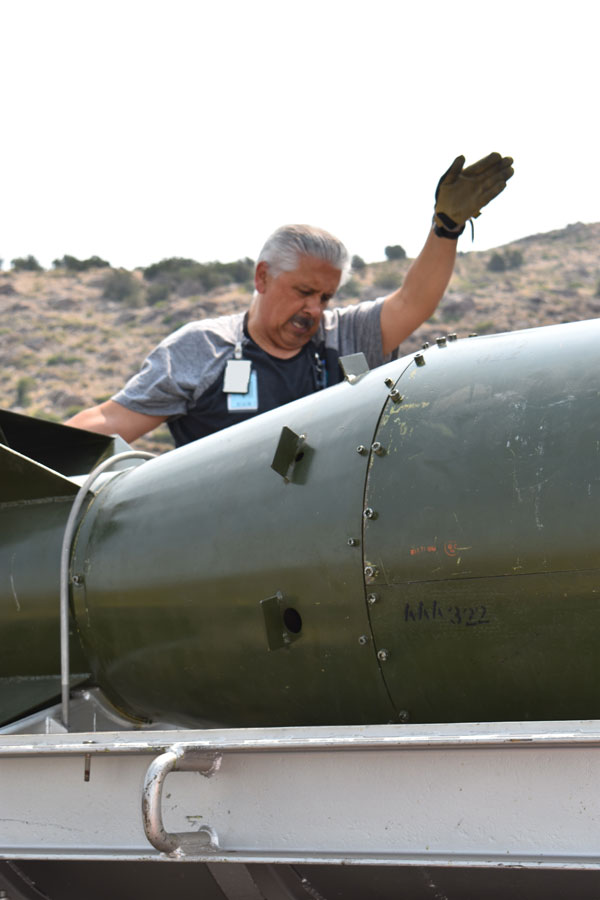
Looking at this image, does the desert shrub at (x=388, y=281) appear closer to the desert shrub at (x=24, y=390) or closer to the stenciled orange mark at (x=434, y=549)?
the desert shrub at (x=24, y=390)

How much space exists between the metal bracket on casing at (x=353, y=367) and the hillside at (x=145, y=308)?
2284 centimetres

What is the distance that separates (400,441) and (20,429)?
1.55m

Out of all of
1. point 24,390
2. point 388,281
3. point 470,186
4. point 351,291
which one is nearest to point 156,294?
point 351,291

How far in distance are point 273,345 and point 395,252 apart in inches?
1452

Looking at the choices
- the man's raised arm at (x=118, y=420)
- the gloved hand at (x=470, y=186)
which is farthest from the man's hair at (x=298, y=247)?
the man's raised arm at (x=118, y=420)

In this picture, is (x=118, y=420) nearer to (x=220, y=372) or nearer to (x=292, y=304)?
(x=220, y=372)

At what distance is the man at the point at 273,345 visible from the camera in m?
3.72

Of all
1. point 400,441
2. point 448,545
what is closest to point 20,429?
point 400,441

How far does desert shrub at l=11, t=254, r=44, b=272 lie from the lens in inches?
1594

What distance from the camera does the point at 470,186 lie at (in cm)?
338

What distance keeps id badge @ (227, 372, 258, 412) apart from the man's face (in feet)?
0.67

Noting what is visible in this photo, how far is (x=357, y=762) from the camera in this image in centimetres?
188

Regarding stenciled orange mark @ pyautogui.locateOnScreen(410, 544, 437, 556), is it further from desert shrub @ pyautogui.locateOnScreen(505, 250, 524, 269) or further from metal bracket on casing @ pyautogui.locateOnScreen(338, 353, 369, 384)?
desert shrub @ pyautogui.locateOnScreen(505, 250, 524, 269)

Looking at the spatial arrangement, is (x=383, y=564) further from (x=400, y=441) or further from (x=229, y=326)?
(x=229, y=326)
